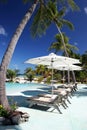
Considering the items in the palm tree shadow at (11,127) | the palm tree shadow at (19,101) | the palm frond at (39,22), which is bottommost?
the palm tree shadow at (11,127)

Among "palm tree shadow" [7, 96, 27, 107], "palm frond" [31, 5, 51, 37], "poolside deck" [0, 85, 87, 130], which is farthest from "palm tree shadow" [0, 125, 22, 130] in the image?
"palm frond" [31, 5, 51, 37]

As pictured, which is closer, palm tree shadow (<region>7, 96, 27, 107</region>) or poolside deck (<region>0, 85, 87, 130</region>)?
poolside deck (<region>0, 85, 87, 130</region>)

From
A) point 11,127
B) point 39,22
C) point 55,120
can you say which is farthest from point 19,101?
point 39,22

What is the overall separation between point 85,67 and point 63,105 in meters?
29.5

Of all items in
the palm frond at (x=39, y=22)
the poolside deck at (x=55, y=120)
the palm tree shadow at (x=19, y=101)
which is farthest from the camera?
the palm frond at (x=39, y=22)

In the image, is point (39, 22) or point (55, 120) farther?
point (39, 22)

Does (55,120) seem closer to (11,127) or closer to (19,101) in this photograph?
(11,127)

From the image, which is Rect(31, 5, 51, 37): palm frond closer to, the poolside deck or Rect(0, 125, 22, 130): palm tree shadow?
the poolside deck

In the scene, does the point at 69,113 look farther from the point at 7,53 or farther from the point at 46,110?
the point at 7,53

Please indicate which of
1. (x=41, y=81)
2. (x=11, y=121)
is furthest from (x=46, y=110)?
(x=41, y=81)

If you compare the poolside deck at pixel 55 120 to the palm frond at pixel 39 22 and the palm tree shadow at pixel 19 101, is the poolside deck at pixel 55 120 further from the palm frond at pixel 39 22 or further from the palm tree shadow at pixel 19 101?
the palm frond at pixel 39 22

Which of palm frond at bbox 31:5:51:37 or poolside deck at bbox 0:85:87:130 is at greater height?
palm frond at bbox 31:5:51:37

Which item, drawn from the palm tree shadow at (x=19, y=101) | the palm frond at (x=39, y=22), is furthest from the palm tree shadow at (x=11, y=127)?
the palm frond at (x=39, y=22)

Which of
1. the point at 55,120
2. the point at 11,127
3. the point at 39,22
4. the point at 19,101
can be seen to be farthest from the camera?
the point at 39,22
